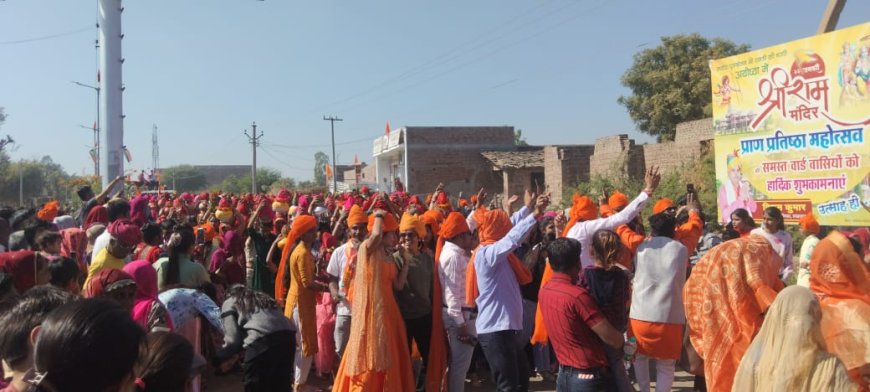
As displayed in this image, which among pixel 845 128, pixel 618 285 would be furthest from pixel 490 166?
pixel 618 285

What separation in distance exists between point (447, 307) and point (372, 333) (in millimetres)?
843

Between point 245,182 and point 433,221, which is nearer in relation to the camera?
point 433,221

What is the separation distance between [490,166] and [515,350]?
24231 millimetres

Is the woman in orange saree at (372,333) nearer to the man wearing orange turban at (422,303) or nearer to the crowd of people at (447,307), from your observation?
the crowd of people at (447,307)

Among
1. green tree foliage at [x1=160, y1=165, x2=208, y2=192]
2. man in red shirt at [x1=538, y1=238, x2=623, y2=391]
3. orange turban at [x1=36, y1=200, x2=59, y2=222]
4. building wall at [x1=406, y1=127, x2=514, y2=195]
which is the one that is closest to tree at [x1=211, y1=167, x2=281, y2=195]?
green tree foliage at [x1=160, y1=165, x2=208, y2=192]

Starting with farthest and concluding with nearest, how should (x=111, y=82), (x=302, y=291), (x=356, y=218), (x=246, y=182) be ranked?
(x=246, y=182), (x=111, y=82), (x=302, y=291), (x=356, y=218)

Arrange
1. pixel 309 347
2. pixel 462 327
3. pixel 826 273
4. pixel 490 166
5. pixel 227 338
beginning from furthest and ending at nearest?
pixel 490 166, pixel 309 347, pixel 462 327, pixel 227 338, pixel 826 273

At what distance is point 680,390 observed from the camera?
5.87m

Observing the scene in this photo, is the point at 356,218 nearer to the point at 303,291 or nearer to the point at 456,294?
the point at 303,291

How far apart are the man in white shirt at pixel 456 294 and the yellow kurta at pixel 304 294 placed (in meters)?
1.26

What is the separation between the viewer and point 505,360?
4.59 meters

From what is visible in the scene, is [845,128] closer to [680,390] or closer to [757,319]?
[680,390]

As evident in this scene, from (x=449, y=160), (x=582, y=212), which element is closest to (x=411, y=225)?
(x=582, y=212)

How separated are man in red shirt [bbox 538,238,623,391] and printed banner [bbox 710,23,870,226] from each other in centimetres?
573
